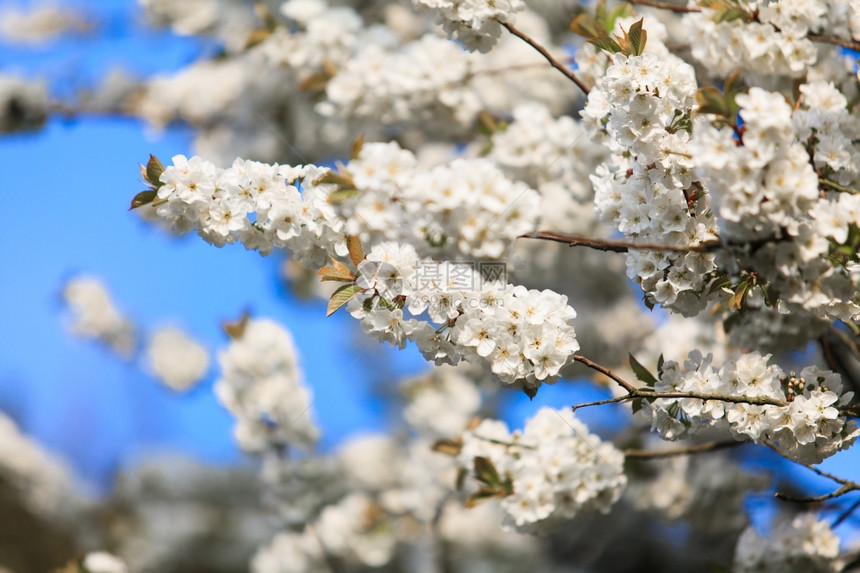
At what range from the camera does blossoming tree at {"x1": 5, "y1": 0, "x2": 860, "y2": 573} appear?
1.49 m

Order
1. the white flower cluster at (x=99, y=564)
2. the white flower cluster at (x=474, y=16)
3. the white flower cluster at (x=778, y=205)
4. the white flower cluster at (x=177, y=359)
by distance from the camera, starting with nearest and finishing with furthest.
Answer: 1. the white flower cluster at (x=778, y=205)
2. the white flower cluster at (x=474, y=16)
3. the white flower cluster at (x=99, y=564)
4. the white flower cluster at (x=177, y=359)

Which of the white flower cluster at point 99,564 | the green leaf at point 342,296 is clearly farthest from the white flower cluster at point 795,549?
the white flower cluster at point 99,564

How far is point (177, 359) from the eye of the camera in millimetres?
5086

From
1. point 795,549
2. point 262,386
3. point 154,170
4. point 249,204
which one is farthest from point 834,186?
point 262,386

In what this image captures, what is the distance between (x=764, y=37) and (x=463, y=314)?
148cm

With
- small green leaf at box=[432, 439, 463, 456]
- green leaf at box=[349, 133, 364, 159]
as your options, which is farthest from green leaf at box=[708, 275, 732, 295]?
small green leaf at box=[432, 439, 463, 456]

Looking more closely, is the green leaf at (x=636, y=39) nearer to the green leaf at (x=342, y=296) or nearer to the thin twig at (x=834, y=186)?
the thin twig at (x=834, y=186)

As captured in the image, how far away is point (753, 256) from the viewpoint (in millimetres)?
1458

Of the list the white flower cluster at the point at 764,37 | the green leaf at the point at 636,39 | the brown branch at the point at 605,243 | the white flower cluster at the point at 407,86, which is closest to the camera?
the brown branch at the point at 605,243

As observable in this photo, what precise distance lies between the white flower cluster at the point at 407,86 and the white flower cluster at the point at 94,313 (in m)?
3.27

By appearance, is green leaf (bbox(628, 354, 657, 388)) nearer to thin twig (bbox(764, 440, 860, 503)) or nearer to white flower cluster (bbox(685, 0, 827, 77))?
thin twig (bbox(764, 440, 860, 503))

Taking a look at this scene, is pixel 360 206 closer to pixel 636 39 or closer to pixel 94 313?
pixel 636 39

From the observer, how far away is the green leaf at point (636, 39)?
1.80 meters

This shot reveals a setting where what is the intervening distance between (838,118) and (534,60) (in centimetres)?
262
